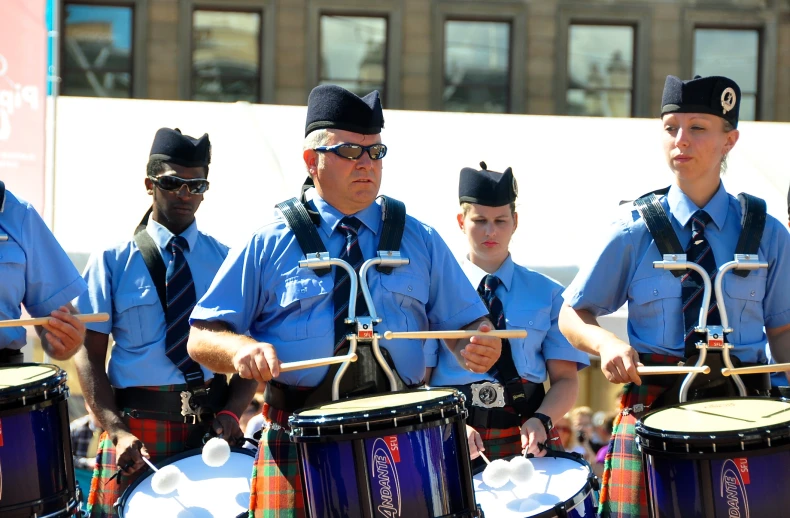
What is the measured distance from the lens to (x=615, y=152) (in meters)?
8.45

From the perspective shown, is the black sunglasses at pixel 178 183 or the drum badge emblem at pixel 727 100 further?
the black sunglasses at pixel 178 183

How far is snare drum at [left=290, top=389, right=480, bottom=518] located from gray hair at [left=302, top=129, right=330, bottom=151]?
899 millimetres

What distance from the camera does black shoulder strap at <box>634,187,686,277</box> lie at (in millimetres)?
3877

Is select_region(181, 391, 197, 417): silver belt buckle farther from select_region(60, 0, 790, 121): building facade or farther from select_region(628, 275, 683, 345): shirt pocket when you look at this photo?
select_region(60, 0, 790, 121): building facade

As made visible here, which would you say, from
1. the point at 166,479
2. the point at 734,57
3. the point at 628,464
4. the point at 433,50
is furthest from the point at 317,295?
the point at 734,57

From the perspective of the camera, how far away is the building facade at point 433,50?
13.7 metres

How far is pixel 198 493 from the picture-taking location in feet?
13.3

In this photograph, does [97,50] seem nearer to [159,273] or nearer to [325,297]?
[159,273]

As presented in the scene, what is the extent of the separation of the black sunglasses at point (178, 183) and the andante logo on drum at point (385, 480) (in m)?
2.19

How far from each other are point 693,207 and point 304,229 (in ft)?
3.95

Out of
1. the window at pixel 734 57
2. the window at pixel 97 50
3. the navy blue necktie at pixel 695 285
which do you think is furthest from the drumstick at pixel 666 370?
the window at pixel 734 57

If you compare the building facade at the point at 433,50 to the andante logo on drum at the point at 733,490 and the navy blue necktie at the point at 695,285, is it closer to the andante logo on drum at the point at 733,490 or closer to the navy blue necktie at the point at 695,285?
the navy blue necktie at the point at 695,285

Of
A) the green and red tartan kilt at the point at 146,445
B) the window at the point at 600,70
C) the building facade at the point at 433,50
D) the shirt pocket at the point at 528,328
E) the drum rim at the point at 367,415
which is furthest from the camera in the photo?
the window at the point at 600,70

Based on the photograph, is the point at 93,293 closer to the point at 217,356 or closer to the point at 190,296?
the point at 190,296
